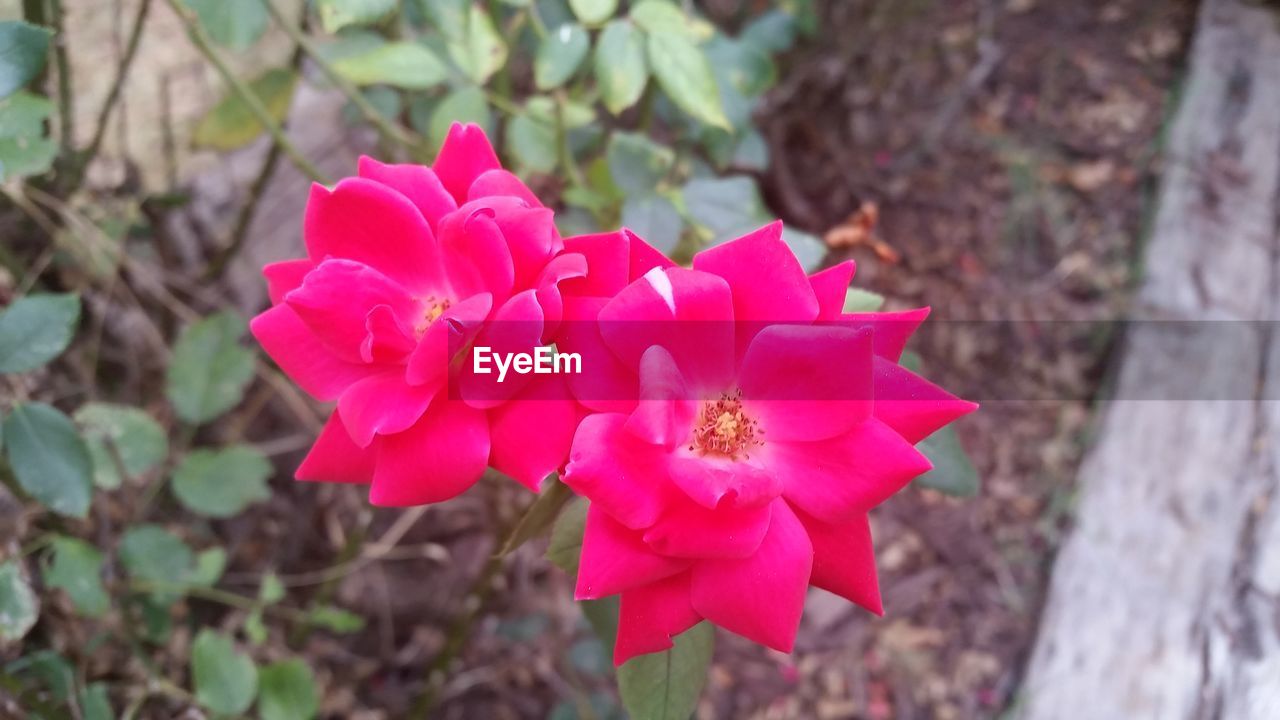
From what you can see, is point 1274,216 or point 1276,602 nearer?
point 1276,602

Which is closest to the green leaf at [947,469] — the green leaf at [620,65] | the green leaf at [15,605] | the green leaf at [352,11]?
the green leaf at [620,65]

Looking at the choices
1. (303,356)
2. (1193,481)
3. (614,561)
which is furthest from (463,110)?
(1193,481)

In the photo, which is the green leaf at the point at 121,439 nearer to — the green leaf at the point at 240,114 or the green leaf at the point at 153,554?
the green leaf at the point at 153,554

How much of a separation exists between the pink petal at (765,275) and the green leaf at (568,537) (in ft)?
0.85

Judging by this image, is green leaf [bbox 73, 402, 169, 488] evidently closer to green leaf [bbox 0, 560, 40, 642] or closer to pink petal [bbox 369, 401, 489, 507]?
green leaf [bbox 0, 560, 40, 642]

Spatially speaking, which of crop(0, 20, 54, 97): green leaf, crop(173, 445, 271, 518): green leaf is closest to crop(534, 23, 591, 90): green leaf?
crop(0, 20, 54, 97): green leaf

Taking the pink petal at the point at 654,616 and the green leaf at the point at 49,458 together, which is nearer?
the pink petal at the point at 654,616

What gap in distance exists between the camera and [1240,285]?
6.64ft

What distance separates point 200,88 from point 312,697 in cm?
139

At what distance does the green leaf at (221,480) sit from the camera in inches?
50.1

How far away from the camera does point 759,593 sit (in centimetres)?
64

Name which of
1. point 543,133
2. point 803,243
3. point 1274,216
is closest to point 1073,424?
point 1274,216

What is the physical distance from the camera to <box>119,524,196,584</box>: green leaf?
1191 mm

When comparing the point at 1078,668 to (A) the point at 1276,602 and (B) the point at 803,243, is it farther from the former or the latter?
(B) the point at 803,243
